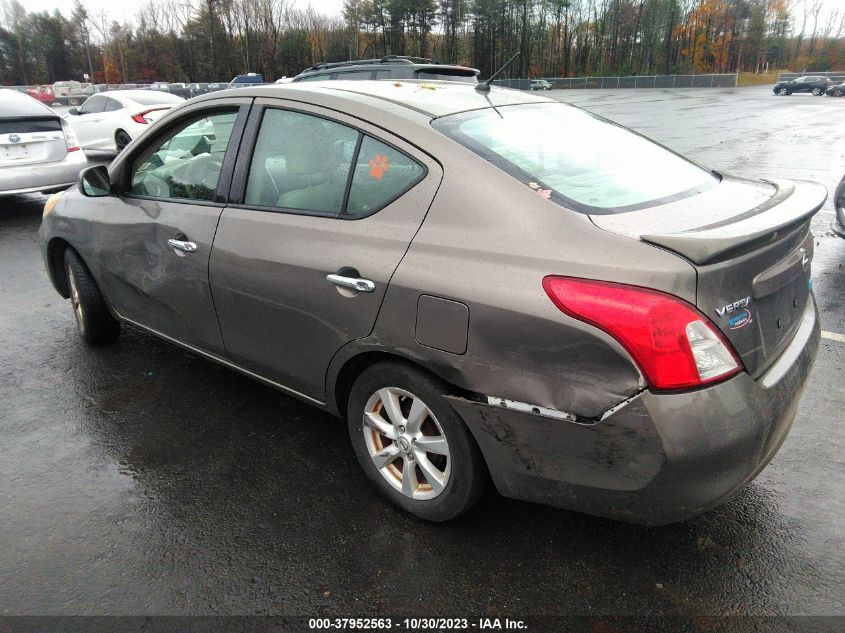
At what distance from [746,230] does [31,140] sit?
865 centimetres

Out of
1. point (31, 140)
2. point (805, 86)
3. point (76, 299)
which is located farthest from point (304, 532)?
point (805, 86)

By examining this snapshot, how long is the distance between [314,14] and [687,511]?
3550 inches

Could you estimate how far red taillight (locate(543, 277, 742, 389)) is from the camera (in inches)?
72.1

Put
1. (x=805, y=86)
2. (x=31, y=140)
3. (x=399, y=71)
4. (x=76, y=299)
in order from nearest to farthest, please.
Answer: (x=76, y=299) → (x=31, y=140) → (x=399, y=71) → (x=805, y=86)

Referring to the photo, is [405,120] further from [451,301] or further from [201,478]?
[201,478]

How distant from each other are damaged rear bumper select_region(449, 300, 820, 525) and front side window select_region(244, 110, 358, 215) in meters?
1.07

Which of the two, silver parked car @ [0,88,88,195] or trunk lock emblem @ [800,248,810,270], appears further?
silver parked car @ [0,88,88,195]

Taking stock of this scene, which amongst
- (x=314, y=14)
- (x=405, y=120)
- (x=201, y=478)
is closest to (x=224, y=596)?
(x=201, y=478)

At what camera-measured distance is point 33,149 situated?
8.04 meters

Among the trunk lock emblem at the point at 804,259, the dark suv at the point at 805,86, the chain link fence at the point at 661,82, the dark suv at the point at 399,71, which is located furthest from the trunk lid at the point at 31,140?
the chain link fence at the point at 661,82

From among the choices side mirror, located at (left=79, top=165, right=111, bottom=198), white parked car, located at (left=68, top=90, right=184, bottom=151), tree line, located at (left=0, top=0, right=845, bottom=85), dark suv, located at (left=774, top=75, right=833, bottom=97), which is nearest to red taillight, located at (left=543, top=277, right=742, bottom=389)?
side mirror, located at (left=79, top=165, right=111, bottom=198)

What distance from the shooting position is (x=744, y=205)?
7.84ft

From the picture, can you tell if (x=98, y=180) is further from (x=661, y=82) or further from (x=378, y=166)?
(x=661, y=82)

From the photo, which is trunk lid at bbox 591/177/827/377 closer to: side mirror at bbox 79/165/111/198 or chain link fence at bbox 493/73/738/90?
side mirror at bbox 79/165/111/198
